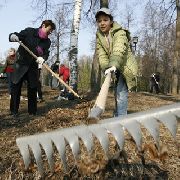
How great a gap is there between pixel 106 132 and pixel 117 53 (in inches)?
109

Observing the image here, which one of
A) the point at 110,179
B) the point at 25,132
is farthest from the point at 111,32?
the point at 25,132

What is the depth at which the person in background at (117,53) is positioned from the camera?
416cm

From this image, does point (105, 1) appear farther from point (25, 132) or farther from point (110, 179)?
point (110, 179)

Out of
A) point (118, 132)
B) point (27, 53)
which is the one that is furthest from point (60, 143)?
point (27, 53)

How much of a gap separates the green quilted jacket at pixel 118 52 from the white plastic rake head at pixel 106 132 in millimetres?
2417

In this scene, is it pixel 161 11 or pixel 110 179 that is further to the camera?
pixel 161 11

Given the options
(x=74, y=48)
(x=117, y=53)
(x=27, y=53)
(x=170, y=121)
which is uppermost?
(x=74, y=48)

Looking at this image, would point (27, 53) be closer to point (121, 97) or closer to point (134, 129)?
point (121, 97)

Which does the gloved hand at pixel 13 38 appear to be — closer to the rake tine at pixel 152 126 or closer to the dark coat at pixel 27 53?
the dark coat at pixel 27 53

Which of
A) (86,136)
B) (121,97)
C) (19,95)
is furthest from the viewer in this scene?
(19,95)

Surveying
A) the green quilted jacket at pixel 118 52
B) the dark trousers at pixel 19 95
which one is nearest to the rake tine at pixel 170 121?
the green quilted jacket at pixel 118 52

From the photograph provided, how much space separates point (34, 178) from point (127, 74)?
168cm

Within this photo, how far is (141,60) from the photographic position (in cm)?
5319

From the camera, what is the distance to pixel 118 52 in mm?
4246
